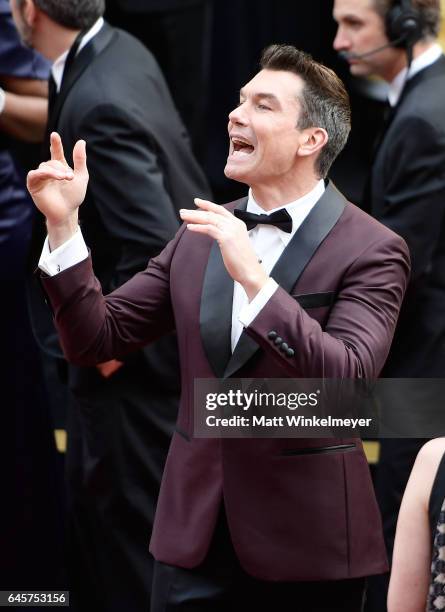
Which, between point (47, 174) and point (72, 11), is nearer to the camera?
point (47, 174)

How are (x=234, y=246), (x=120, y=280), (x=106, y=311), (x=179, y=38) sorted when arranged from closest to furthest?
1. (x=234, y=246)
2. (x=106, y=311)
3. (x=120, y=280)
4. (x=179, y=38)

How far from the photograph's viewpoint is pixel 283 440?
296 centimetres

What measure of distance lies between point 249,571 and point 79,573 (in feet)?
5.11

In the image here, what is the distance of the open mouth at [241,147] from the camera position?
3.00 metres

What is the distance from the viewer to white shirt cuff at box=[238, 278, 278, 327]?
275cm

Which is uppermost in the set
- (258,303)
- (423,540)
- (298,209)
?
(298,209)

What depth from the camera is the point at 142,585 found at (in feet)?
14.1

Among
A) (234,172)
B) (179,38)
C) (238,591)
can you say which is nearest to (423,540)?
(238,591)

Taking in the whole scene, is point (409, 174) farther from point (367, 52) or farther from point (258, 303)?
point (258, 303)

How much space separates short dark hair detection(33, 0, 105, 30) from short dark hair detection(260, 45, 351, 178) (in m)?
1.29

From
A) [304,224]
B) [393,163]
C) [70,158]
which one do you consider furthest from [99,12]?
[304,224]

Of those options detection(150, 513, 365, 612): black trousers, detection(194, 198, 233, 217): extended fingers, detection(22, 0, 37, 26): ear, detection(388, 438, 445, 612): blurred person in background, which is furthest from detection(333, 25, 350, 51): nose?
detection(388, 438, 445, 612): blurred person in background

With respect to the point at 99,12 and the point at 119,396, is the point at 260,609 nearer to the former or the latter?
the point at 119,396

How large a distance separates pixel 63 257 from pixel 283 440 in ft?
1.95
